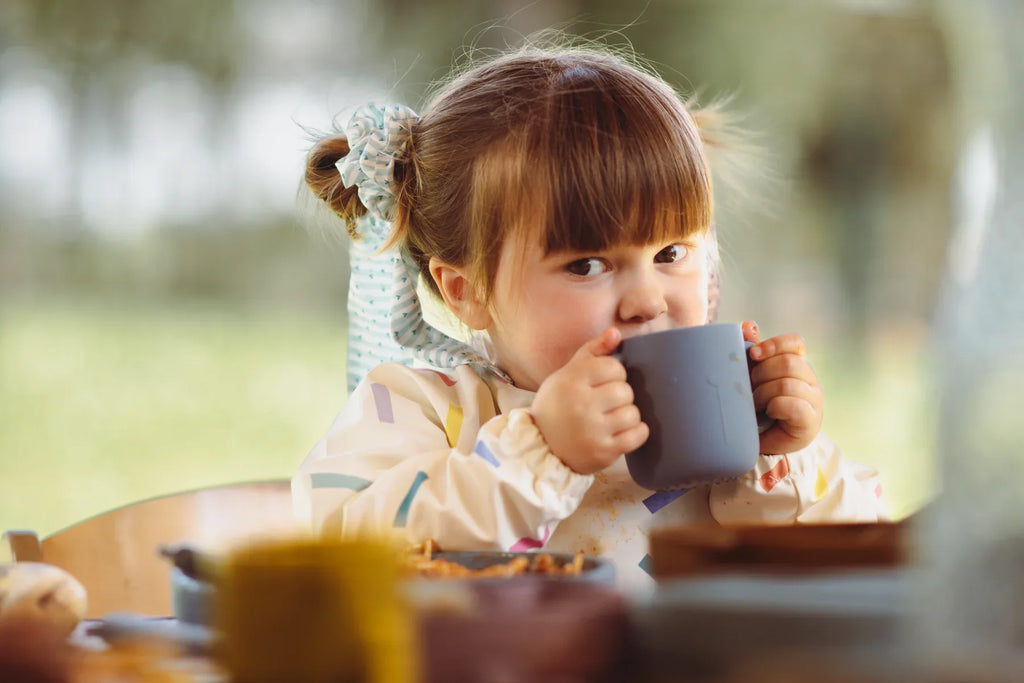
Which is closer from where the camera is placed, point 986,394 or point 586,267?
point 986,394

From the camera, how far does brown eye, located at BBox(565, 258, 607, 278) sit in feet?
3.84

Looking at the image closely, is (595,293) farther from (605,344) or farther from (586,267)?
(605,344)

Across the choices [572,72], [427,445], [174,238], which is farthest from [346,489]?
[174,238]

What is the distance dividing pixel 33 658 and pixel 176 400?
16.7 ft

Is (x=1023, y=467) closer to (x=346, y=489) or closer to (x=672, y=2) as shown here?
(x=346, y=489)

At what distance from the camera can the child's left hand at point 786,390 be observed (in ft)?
3.43

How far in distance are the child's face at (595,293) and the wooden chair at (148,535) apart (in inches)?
13.9

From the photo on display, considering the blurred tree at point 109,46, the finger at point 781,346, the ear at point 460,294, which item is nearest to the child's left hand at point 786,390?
the finger at point 781,346

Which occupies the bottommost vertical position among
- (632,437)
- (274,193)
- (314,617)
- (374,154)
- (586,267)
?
(314,617)

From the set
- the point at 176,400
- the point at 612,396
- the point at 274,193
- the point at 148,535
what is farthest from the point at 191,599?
the point at 274,193

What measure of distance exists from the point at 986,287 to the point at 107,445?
4.80 m

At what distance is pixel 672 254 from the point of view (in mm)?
1213

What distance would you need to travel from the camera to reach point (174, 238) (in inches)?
249

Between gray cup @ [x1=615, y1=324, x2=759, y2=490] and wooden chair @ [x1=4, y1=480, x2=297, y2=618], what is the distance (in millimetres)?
440
